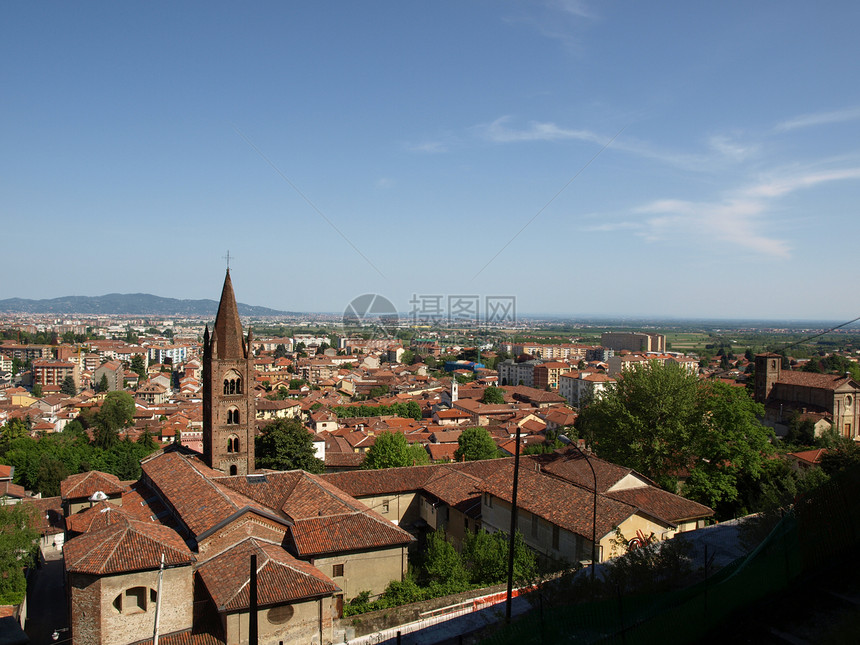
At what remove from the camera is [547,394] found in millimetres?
73125

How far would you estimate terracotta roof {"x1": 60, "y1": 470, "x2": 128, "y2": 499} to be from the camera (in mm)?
23500

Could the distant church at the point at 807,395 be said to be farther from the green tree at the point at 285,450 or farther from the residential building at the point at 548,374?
the green tree at the point at 285,450

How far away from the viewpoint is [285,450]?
93.4 feet

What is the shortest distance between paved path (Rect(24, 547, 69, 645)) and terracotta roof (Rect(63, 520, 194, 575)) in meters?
2.49

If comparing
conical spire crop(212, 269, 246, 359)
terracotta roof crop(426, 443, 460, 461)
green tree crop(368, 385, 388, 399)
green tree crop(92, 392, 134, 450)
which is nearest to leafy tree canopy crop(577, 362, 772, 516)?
terracotta roof crop(426, 443, 460, 461)

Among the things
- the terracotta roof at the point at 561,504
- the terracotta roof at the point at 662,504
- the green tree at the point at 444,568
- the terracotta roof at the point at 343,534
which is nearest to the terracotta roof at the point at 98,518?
the terracotta roof at the point at 343,534

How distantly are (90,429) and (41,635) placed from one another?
44.0 m

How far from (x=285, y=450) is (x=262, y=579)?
47.9 ft

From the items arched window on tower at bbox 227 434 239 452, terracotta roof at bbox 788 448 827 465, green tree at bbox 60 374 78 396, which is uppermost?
arched window on tower at bbox 227 434 239 452

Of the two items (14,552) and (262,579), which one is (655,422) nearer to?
(262,579)

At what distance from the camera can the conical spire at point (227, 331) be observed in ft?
78.4

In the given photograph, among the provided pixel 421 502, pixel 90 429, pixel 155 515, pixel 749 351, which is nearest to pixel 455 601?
pixel 421 502

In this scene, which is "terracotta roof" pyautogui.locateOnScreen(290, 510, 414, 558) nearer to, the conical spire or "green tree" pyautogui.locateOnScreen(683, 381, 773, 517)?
the conical spire

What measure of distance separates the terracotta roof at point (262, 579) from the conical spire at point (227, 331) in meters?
10.2
